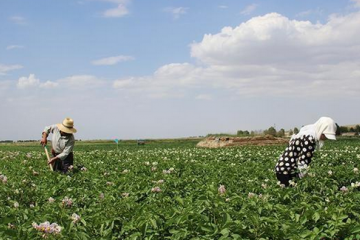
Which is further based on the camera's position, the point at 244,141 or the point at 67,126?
the point at 244,141

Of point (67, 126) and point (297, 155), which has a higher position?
point (67, 126)

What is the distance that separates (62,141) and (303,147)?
18.5ft

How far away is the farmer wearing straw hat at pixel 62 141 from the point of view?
32.0 ft

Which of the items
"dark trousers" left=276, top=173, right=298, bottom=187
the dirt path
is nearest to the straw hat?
"dark trousers" left=276, top=173, right=298, bottom=187

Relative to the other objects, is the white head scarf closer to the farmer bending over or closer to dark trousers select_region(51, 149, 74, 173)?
the farmer bending over

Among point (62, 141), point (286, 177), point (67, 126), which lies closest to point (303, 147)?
point (286, 177)

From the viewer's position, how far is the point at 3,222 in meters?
4.22

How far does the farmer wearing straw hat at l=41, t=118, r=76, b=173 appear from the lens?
975cm

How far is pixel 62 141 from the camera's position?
32.7ft

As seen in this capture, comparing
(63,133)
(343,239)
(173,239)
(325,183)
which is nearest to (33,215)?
(173,239)

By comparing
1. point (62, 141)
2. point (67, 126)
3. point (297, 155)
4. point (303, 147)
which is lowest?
point (297, 155)

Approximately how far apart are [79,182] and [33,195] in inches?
63.7

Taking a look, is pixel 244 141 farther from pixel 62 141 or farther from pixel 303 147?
pixel 303 147

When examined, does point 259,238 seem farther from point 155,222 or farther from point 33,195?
point 33,195
